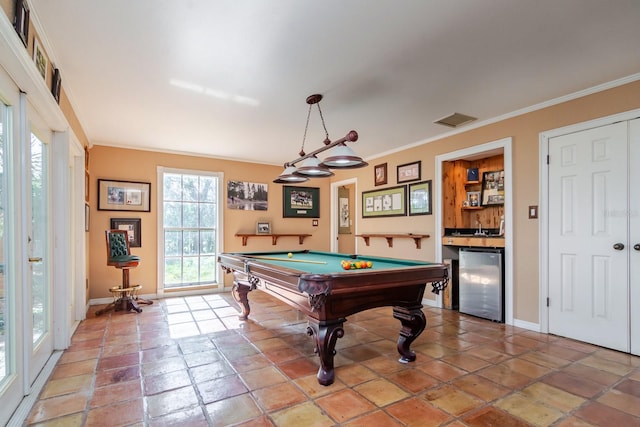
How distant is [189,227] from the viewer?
557cm

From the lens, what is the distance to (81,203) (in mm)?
3855

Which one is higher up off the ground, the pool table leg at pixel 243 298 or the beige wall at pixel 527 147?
the beige wall at pixel 527 147

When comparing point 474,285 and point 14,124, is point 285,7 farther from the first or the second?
point 474,285

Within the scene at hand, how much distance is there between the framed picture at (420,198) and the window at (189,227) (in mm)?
3309

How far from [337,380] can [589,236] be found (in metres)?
2.79

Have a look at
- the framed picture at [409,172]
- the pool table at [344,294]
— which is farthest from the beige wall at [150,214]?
the pool table at [344,294]

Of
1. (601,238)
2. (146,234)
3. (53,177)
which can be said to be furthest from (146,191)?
(601,238)

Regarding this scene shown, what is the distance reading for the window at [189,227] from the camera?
5.41 m

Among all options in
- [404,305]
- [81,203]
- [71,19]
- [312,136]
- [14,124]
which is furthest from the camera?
[312,136]

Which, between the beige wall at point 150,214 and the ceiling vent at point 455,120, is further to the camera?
the beige wall at point 150,214

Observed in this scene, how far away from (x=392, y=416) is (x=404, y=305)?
3.05 ft

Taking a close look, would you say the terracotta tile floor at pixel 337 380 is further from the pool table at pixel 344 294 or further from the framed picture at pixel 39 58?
the framed picture at pixel 39 58

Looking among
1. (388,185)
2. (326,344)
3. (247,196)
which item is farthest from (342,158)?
(247,196)

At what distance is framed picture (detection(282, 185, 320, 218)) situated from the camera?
6.50 metres
